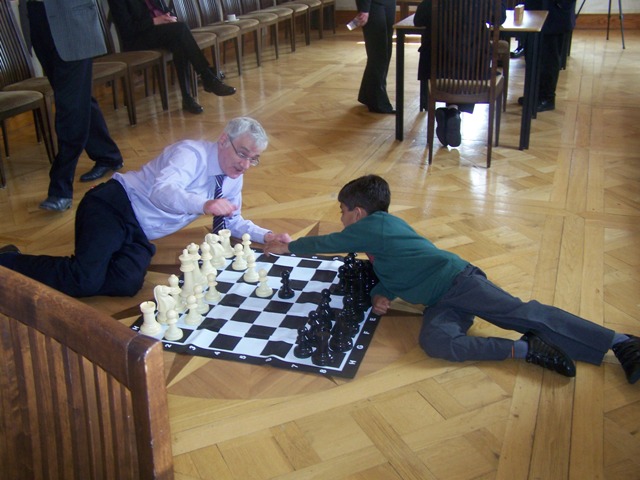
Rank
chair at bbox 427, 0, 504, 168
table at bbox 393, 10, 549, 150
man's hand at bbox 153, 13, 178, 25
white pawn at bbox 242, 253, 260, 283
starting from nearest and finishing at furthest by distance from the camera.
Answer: white pawn at bbox 242, 253, 260, 283, chair at bbox 427, 0, 504, 168, table at bbox 393, 10, 549, 150, man's hand at bbox 153, 13, 178, 25

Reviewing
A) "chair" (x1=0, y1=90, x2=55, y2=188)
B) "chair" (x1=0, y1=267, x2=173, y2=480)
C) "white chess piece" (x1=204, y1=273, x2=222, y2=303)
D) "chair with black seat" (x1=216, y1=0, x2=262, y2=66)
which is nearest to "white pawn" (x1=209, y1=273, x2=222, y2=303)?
"white chess piece" (x1=204, y1=273, x2=222, y2=303)

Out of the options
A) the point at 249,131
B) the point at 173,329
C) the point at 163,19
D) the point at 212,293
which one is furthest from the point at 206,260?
the point at 163,19

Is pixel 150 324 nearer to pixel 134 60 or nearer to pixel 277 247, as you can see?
pixel 277 247

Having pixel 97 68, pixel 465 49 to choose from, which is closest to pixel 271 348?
pixel 465 49

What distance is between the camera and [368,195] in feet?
7.85

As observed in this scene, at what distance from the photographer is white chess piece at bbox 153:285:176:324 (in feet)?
7.73

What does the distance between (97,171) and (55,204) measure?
0.50 metres

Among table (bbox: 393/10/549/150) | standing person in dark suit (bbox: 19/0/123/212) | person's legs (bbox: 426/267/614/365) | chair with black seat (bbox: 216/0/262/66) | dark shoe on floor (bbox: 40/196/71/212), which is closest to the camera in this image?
person's legs (bbox: 426/267/614/365)

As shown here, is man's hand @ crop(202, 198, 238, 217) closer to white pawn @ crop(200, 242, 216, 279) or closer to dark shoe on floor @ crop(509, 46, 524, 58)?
white pawn @ crop(200, 242, 216, 279)

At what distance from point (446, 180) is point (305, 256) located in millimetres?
1183

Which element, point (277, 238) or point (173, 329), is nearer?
point (173, 329)

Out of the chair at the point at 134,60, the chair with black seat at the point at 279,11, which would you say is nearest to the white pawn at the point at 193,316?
the chair at the point at 134,60

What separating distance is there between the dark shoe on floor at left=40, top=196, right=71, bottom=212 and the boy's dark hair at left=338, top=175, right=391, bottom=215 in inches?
65.7

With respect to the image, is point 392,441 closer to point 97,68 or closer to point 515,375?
point 515,375
